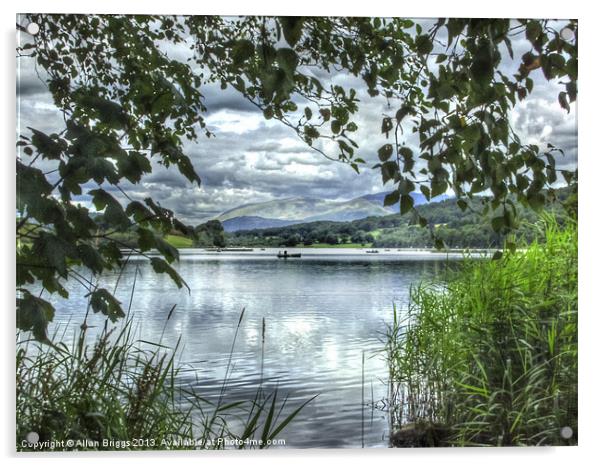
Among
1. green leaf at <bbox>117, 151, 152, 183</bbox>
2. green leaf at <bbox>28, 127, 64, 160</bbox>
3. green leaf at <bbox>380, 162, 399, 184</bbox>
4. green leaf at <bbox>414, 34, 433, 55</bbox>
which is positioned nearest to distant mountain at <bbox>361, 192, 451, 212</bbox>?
green leaf at <bbox>380, 162, 399, 184</bbox>

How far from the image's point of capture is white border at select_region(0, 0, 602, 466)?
2623 mm

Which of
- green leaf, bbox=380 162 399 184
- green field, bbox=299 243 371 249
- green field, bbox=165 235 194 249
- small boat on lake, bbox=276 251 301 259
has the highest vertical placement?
green leaf, bbox=380 162 399 184

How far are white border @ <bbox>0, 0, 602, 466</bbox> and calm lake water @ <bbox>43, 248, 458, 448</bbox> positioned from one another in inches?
7.3

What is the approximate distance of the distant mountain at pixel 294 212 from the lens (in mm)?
2854

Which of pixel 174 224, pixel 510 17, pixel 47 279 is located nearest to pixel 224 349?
pixel 174 224

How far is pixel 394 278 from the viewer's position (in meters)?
2.90

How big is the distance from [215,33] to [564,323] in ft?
6.32

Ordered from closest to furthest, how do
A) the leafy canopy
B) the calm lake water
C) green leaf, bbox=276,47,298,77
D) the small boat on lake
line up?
green leaf, bbox=276,47,298,77, the leafy canopy, the calm lake water, the small boat on lake

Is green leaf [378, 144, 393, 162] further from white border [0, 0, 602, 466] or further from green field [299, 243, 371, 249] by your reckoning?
white border [0, 0, 602, 466]

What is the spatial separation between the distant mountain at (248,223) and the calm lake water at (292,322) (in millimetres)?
116
